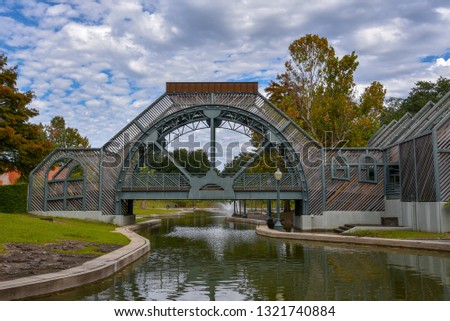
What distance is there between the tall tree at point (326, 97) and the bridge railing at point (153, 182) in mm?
12217

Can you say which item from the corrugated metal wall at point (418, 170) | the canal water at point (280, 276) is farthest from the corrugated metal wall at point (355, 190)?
the canal water at point (280, 276)

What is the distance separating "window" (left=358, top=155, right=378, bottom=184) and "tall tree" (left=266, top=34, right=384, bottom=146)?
21.5ft

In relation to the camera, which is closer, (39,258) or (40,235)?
(39,258)

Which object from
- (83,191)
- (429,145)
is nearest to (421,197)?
(429,145)

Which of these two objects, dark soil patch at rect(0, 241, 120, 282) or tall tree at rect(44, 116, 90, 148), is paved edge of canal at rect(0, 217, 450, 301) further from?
tall tree at rect(44, 116, 90, 148)

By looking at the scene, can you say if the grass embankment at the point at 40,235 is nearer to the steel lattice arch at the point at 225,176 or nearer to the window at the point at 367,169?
the steel lattice arch at the point at 225,176

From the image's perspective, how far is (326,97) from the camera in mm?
35844

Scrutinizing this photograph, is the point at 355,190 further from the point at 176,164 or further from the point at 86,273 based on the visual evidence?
the point at 86,273

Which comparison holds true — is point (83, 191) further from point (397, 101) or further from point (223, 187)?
point (397, 101)

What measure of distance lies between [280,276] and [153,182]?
21822 mm

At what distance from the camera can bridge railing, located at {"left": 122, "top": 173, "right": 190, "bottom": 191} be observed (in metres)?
31.7

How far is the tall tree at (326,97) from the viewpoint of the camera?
35.4 m

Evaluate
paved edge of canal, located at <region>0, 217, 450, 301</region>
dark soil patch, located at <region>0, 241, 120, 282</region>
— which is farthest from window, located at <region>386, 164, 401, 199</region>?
dark soil patch, located at <region>0, 241, 120, 282</region>

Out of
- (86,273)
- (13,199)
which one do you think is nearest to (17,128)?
(13,199)
